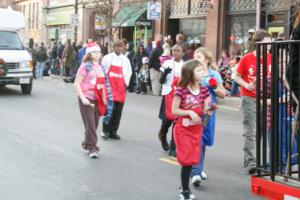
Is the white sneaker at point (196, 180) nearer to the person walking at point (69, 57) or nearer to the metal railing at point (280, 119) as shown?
the metal railing at point (280, 119)

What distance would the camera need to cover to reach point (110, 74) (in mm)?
10062

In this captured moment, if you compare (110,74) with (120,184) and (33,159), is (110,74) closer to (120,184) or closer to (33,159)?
A: (33,159)

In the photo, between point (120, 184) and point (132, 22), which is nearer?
point (120, 184)

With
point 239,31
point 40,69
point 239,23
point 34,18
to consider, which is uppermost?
point 34,18

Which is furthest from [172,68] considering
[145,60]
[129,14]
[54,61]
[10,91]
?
[129,14]

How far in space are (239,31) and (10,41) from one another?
10638mm

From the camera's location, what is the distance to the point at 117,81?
33.2 ft

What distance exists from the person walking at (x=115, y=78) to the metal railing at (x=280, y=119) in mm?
6080

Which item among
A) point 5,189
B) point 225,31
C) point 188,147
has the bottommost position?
point 5,189

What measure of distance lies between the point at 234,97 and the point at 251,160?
10.8 m

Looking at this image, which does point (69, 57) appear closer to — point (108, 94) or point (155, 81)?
point (155, 81)

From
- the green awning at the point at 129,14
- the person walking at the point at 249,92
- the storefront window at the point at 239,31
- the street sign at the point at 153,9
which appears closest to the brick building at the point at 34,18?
the green awning at the point at 129,14

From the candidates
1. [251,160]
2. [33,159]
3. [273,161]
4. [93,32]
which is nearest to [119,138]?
[33,159]

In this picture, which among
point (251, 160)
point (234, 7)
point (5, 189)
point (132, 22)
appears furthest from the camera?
point (132, 22)
